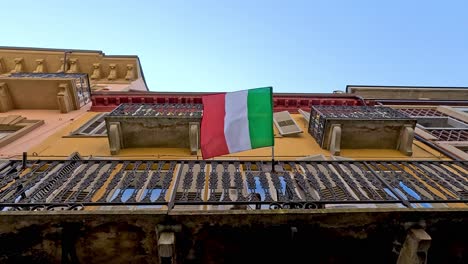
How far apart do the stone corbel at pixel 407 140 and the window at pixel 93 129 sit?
10991 mm

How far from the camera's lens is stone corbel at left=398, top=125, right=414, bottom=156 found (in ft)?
32.0

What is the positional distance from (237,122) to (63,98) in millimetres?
10217

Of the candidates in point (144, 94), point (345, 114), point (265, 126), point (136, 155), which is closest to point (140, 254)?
point (265, 126)

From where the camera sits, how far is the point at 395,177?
6645 mm

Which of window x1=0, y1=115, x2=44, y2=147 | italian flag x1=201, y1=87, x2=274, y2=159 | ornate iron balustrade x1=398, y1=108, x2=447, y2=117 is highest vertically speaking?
italian flag x1=201, y1=87, x2=274, y2=159

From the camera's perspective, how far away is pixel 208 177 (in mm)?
8047

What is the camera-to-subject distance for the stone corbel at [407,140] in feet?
32.0

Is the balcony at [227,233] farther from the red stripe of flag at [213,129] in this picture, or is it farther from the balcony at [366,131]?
the balcony at [366,131]

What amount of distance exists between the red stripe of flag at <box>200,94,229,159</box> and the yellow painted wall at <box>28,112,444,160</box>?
290 cm

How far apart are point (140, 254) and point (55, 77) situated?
39.3ft

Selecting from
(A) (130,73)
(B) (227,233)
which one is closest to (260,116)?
(B) (227,233)

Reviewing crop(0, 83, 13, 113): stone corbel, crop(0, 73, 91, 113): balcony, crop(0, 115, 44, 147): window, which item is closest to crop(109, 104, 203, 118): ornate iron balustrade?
crop(0, 115, 44, 147): window

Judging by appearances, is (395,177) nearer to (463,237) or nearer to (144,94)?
(463,237)

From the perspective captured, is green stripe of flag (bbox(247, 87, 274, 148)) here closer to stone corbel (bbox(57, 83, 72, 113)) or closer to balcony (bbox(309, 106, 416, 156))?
balcony (bbox(309, 106, 416, 156))
